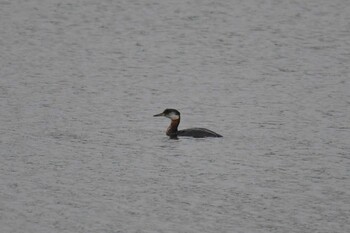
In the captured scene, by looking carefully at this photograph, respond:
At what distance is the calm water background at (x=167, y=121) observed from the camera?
16.1 meters

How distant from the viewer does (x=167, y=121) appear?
24.5 m

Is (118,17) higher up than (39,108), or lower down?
higher up

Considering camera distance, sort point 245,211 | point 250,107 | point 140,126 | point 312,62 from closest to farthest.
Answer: point 245,211 < point 140,126 < point 250,107 < point 312,62

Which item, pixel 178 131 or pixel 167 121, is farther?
pixel 167 121

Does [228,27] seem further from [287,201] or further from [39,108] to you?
[287,201]

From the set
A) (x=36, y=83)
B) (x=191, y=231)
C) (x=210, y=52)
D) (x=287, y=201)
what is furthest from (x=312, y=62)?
(x=191, y=231)

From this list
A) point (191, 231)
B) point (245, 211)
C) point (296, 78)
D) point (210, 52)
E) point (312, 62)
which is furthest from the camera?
point (210, 52)

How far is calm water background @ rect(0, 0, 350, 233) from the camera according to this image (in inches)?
635

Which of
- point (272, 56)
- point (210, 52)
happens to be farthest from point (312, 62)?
point (210, 52)

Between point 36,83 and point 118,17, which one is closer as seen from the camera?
point 36,83

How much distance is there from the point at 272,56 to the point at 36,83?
9569mm

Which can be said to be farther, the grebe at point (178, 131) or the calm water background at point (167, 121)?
the grebe at point (178, 131)

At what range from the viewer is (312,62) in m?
32.2

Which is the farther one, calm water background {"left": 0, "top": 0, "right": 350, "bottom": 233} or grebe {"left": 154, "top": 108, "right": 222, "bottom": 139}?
grebe {"left": 154, "top": 108, "right": 222, "bottom": 139}
